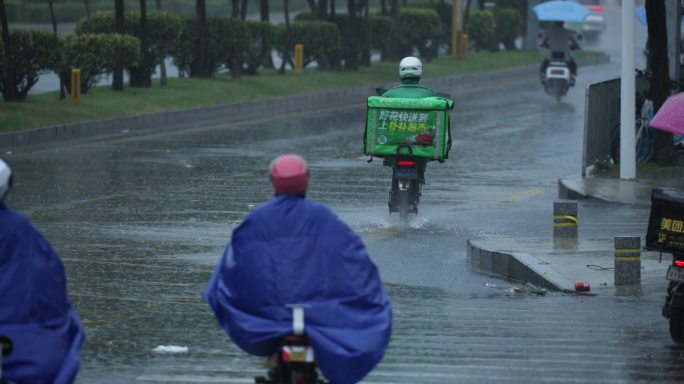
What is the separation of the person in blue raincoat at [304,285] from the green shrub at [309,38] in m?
32.4

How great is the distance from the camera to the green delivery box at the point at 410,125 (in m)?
16.4

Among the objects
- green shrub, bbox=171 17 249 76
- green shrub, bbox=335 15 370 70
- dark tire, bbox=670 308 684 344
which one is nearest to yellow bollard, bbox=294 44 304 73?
green shrub, bbox=335 15 370 70

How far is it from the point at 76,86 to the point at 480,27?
27171 millimetres

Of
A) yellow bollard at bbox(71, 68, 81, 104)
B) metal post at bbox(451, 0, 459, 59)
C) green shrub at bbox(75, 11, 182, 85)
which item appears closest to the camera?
yellow bollard at bbox(71, 68, 81, 104)

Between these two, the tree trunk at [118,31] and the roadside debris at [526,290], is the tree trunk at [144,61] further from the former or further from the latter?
the roadside debris at [526,290]

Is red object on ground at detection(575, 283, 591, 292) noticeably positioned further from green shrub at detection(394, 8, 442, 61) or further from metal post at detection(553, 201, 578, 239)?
green shrub at detection(394, 8, 442, 61)

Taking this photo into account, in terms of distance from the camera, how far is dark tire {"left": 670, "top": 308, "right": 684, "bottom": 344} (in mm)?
10336

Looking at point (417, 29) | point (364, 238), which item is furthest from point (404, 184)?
point (417, 29)

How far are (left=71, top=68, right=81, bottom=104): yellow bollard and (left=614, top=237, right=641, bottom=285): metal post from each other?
17117 millimetres

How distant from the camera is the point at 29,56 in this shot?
28234 millimetres

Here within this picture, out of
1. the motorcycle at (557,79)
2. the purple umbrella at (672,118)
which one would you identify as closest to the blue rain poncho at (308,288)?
the purple umbrella at (672,118)

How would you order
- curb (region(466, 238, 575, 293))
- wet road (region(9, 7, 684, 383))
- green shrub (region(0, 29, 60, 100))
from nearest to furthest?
wet road (region(9, 7, 684, 383)) < curb (region(466, 238, 575, 293)) < green shrub (region(0, 29, 60, 100))

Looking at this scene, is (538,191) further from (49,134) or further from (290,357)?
(290,357)

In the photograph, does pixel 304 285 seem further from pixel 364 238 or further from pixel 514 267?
pixel 364 238
